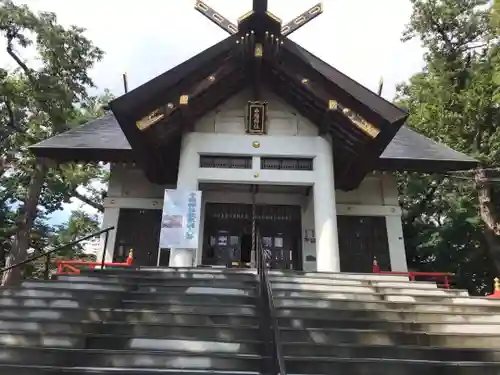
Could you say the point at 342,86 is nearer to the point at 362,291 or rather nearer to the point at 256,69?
the point at 256,69

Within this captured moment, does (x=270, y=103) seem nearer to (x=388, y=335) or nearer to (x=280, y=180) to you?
(x=280, y=180)

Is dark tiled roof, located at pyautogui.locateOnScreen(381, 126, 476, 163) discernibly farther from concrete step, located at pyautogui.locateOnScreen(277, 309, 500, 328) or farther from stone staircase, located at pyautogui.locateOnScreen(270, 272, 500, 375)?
concrete step, located at pyautogui.locateOnScreen(277, 309, 500, 328)

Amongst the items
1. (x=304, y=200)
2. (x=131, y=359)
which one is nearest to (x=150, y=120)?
(x=304, y=200)

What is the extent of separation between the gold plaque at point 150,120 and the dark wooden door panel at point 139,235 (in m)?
3.33

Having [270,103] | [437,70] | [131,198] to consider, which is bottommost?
[131,198]

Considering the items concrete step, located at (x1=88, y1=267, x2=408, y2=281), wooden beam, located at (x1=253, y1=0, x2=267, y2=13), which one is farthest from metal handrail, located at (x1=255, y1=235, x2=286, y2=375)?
wooden beam, located at (x1=253, y1=0, x2=267, y2=13)

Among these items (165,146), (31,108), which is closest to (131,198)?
(165,146)

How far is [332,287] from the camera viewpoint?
21.4 ft

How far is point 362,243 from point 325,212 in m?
2.89

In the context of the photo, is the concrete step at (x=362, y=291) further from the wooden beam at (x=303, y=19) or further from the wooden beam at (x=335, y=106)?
the wooden beam at (x=303, y=19)

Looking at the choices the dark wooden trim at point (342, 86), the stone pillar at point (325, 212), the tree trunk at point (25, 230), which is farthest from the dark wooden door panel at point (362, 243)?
the tree trunk at point (25, 230)

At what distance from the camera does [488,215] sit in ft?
48.6

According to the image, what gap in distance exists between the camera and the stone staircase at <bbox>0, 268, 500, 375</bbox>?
414 centimetres

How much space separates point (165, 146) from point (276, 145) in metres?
2.92
